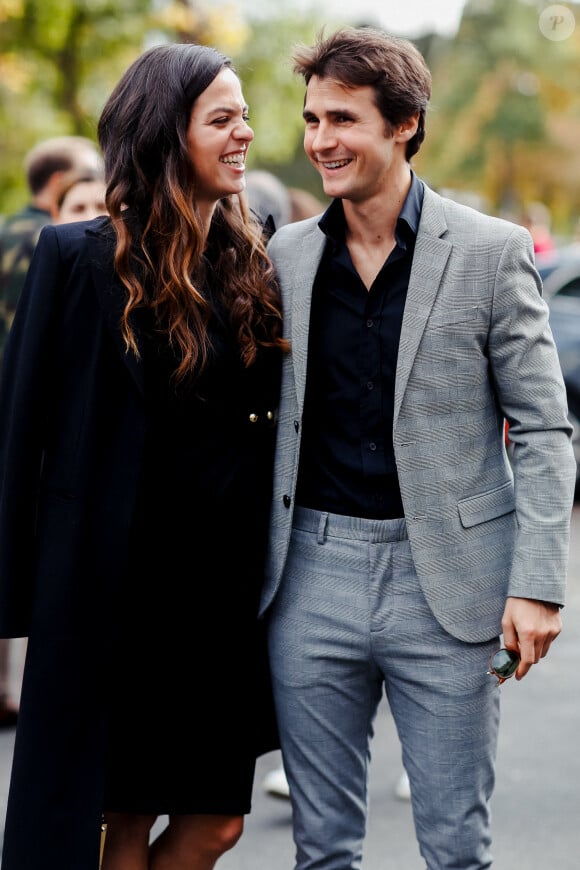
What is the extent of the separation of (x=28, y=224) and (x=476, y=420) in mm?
3365

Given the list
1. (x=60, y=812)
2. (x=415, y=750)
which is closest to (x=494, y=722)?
(x=415, y=750)

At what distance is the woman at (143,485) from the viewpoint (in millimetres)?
2717

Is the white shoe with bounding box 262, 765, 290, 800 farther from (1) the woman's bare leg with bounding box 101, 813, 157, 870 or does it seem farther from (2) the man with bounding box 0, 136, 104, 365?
(2) the man with bounding box 0, 136, 104, 365

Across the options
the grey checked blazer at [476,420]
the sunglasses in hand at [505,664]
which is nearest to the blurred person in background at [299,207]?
the grey checked blazer at [476,420]

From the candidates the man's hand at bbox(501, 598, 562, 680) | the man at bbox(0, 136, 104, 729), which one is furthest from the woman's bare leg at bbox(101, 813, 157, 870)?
the man at bbox(0, 136, 104, 729)

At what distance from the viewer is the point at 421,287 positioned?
2.70m

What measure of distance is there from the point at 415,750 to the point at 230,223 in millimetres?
1381

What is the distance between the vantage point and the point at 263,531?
9.48ft

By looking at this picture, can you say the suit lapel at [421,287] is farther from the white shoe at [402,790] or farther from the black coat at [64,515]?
the white shoe at [402,790]

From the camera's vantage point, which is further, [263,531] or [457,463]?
[263,531]

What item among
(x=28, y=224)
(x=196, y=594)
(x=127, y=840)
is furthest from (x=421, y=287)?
(x=28, y=224)

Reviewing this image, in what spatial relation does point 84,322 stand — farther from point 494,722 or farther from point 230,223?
point 494,722

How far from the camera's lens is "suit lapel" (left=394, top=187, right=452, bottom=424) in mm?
2666

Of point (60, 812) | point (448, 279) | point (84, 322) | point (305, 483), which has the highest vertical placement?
point (448, 279)
